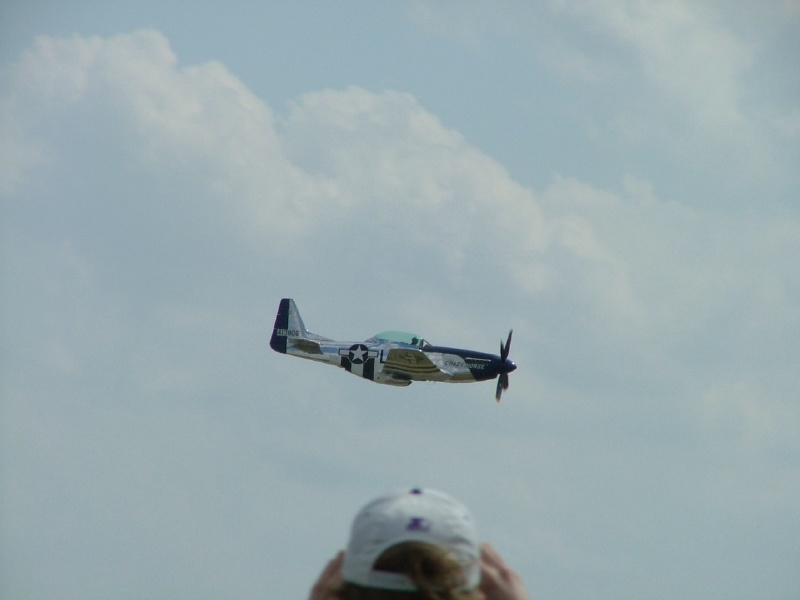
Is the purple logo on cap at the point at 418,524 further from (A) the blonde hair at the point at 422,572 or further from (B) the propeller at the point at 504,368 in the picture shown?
(B) the propeller at the point at 504,368

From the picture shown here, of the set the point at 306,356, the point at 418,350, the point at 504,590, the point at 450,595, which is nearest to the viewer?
the point at 450,595

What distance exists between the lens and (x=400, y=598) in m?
4.32

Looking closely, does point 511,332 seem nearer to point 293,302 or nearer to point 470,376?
point 470,376

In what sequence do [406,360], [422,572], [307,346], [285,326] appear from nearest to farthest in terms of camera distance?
[422,572], [406,360], [307,346], [285,326]

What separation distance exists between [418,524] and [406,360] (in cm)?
4889

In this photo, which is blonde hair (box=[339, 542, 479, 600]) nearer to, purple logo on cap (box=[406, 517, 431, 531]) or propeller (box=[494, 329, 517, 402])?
purple logo on cap (box=[406, 517, 431, 531])

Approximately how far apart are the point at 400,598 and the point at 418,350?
48516mm

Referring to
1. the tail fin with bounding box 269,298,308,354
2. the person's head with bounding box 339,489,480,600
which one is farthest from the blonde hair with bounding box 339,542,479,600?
the tail fin with bounding box 269,298,308,354

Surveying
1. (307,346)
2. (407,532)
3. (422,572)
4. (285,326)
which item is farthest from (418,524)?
(285,326)

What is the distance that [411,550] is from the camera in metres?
4.38

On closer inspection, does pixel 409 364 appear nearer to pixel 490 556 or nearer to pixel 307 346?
pixel 307 346

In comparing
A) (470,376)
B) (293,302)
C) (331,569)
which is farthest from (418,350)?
(331,569)

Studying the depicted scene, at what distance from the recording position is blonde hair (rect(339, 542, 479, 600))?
167 inches

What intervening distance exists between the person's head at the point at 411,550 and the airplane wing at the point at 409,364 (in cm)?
4830
